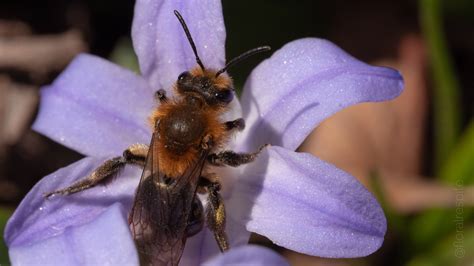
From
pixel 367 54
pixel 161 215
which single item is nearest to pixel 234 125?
pixel 161 215

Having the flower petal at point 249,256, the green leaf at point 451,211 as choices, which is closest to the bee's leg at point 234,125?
the flower petal at point 249,256

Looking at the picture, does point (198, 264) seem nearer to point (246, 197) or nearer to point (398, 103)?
point (246, 197)

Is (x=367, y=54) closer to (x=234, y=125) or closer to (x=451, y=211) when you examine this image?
(x=451, y=211)

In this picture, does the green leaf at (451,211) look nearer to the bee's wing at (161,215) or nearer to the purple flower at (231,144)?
the purple flower at (231,144)

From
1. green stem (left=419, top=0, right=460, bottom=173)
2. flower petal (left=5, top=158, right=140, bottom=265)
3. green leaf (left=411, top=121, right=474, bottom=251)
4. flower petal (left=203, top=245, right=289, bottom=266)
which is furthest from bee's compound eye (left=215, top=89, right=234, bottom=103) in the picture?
green leaf (left=411, top=121, right=474, bottom=251)

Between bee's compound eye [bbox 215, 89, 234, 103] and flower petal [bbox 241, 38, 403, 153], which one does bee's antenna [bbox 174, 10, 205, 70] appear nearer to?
bee's compound eye [bbox 215, 89, 234, 103]

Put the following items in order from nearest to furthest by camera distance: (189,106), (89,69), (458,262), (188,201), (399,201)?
(188,201) < (189,106) < (89,69) < (458,262) < (399,201)

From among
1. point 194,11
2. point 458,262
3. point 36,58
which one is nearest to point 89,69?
point 194,11

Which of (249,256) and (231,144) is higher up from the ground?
(249,256)
